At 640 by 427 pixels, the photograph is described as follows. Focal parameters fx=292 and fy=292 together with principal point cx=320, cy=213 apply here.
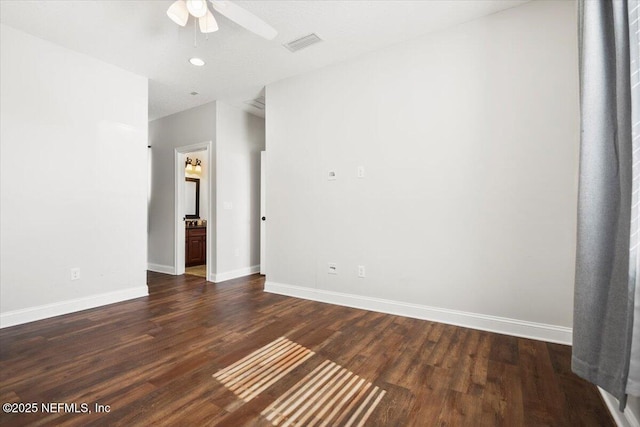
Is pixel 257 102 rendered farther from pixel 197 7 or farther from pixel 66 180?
pixel 66 180

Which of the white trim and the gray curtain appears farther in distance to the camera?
the white trim

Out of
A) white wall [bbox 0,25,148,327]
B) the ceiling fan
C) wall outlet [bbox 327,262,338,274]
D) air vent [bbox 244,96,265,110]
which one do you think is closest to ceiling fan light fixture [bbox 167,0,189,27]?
the ceiling fan

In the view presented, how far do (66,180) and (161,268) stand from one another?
7.92 feet

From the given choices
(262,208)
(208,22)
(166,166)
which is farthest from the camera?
(166,166)

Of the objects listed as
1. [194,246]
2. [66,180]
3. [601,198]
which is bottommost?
[194,246]

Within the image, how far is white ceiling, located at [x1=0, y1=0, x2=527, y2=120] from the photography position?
2.38 meters

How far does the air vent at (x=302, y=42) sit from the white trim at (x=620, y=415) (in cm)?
327

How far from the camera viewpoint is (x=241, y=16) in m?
2.05

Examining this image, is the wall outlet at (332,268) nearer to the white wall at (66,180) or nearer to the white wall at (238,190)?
the white wall at (238,190)

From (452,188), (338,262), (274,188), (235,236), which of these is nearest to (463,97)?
(452,188)

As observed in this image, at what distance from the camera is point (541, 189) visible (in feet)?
7.66

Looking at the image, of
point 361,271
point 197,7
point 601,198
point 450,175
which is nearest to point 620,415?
point 601,198

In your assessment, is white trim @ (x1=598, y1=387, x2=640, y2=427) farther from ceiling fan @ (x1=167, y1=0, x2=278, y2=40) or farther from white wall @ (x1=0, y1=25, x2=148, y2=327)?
white wall @ (x1=0, y1=25, x2=148, y2=327)

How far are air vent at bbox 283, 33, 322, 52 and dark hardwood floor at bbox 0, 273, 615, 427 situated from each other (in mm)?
2695
